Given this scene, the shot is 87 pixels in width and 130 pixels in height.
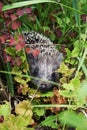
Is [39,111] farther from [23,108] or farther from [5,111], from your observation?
[5,111]

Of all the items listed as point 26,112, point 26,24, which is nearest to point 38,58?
point 26,24

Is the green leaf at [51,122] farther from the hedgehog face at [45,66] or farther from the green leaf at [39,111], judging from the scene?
the hedgehog face at [45,66]

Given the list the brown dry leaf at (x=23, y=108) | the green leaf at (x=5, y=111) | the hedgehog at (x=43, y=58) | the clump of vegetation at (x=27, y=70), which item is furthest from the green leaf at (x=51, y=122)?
the hedgehog at (x=43, y=58)

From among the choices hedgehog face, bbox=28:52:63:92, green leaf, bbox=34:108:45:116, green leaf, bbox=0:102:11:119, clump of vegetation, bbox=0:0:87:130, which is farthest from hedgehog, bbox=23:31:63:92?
green leaf, bbox=0:102:11:119

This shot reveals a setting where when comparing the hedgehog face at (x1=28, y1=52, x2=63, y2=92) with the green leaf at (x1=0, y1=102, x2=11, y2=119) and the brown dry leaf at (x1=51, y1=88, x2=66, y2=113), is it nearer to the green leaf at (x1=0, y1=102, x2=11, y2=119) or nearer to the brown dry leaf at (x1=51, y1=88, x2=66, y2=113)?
the brown dry leaf at (x1=51, y1=88, x2=66, y2=113)

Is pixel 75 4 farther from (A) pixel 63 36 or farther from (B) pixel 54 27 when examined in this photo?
(B) pixel 54 27
